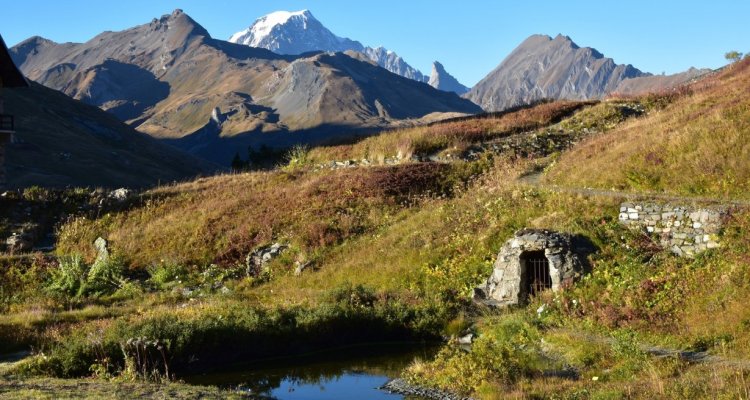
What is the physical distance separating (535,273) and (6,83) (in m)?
40.9

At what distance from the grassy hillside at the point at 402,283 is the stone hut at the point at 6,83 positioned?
31.3 ft

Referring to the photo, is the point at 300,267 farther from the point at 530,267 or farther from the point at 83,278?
the point at 530,267

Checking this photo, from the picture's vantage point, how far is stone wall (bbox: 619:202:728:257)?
76.6 ft

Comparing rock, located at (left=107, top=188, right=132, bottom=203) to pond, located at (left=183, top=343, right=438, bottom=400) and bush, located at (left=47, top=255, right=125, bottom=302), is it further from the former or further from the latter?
pond, located at (left=183, top=343, right=438, bottom=400)

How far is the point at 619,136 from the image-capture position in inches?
1443

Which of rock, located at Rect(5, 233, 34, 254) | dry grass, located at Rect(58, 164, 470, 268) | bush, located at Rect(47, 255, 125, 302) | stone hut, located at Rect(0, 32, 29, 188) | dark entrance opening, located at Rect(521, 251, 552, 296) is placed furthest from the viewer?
stone hut, located at Rect(0, 32, 29, 188)

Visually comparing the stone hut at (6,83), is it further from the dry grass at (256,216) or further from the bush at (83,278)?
the bush at (83,278)

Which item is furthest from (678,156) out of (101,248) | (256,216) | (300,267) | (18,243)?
(18,243)

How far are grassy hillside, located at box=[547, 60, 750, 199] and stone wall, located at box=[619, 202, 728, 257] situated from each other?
2769mm

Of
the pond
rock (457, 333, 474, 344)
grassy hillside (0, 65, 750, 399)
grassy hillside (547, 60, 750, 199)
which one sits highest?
grassy hillside (547, 60, 750, 199)

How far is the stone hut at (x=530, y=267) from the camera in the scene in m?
24.5

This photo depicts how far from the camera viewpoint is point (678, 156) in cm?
2953

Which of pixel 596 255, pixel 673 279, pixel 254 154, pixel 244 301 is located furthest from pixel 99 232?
pixel 673 279

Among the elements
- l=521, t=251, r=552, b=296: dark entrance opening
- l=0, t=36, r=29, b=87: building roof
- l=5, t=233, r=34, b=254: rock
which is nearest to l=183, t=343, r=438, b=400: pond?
l=521, t=251, r=552, b=296: dark entrance opening
